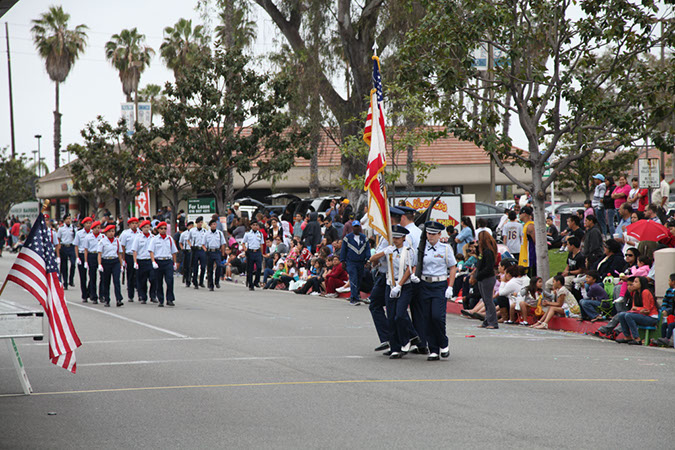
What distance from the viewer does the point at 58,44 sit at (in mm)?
60750

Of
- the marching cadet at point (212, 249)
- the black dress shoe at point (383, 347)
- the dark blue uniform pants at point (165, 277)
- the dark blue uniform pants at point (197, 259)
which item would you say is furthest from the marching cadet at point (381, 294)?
the dark blue uniform pants at point (197, 259)

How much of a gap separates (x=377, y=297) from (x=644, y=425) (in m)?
5.04

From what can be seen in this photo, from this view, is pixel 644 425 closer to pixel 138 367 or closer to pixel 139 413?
pixel 139 413

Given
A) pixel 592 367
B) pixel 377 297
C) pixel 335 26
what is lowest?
pixel 592 367

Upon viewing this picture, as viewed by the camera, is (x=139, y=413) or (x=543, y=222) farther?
(x=543, y=222)

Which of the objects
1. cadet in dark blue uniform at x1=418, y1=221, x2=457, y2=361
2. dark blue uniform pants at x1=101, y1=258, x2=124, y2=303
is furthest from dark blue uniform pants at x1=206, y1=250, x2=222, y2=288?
cadet in dark blue uniform at x1=418, y1=221, x2=457, y2=361

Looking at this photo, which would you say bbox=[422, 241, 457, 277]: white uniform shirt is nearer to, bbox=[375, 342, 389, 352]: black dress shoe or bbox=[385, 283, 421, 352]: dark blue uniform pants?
bbox=[385, 283, 421, 352]: dark blue uniform pants

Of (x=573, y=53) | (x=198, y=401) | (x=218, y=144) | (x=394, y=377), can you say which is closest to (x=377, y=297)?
(x=394, y=377)

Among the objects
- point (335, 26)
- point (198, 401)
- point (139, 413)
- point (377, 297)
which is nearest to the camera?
point (139, 413)

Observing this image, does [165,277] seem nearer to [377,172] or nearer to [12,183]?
[377,172]

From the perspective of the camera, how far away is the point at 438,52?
18031mm

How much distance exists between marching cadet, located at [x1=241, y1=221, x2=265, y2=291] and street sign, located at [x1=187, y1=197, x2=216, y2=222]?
8174mm

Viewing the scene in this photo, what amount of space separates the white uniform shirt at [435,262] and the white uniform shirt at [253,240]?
13.2 m

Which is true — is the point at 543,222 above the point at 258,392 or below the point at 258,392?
above
